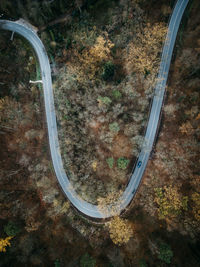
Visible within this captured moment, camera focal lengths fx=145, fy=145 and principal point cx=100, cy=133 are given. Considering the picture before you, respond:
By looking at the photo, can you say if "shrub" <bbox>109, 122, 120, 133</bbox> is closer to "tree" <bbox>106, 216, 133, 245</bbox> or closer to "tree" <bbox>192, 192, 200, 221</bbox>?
"tree" <bbox>106, 216, 133, 245</bbox>

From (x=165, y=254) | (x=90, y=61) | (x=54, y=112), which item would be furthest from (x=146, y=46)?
(x=165, y=254)

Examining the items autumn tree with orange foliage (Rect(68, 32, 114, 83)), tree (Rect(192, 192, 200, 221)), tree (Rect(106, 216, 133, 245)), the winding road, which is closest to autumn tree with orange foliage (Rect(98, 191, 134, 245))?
tree (Rect(106, 216, 133, 245))

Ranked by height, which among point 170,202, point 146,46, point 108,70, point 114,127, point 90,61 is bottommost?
point 170,202

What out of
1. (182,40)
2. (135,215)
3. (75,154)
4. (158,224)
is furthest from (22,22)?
(158,224)

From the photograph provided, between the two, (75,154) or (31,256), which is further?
(75,154)

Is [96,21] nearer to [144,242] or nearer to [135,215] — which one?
[135,215]

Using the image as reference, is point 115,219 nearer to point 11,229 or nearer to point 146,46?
point 11,229
